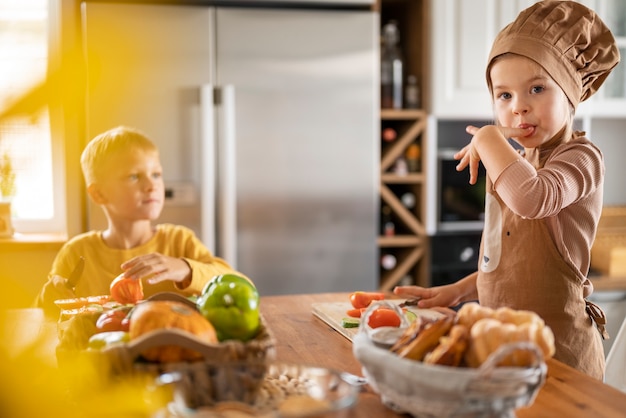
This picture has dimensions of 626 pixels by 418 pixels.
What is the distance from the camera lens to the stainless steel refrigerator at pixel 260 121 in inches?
103

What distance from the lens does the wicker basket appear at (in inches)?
28.5

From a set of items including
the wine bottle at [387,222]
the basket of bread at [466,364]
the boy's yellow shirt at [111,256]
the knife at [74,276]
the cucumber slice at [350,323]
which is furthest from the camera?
the wine bottle at [387,222]

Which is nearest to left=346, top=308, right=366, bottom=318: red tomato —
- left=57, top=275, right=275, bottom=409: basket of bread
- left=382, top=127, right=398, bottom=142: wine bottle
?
left=57, top=275, right=275, bottom=409: basket of bread

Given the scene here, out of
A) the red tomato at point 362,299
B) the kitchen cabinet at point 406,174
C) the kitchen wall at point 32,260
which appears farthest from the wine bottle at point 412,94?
the red tomato at point 362,299

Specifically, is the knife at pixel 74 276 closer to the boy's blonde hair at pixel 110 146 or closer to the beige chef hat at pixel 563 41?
the boy's blonde hair at pixel 110 146

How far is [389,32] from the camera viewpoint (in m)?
2.99

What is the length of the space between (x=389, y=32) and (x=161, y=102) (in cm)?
102

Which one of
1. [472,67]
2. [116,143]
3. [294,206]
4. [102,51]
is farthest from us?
[472,67]

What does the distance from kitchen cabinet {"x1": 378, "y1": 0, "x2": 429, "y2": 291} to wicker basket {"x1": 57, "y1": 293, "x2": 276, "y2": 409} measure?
2.20 metres

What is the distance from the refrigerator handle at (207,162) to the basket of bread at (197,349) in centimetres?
176

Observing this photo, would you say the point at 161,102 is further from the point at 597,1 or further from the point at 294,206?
the point at 597,1

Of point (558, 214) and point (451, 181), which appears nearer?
point (558, 214)

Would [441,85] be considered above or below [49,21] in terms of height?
below

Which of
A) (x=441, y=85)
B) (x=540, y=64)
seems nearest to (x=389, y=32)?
(x=441, y=85)
